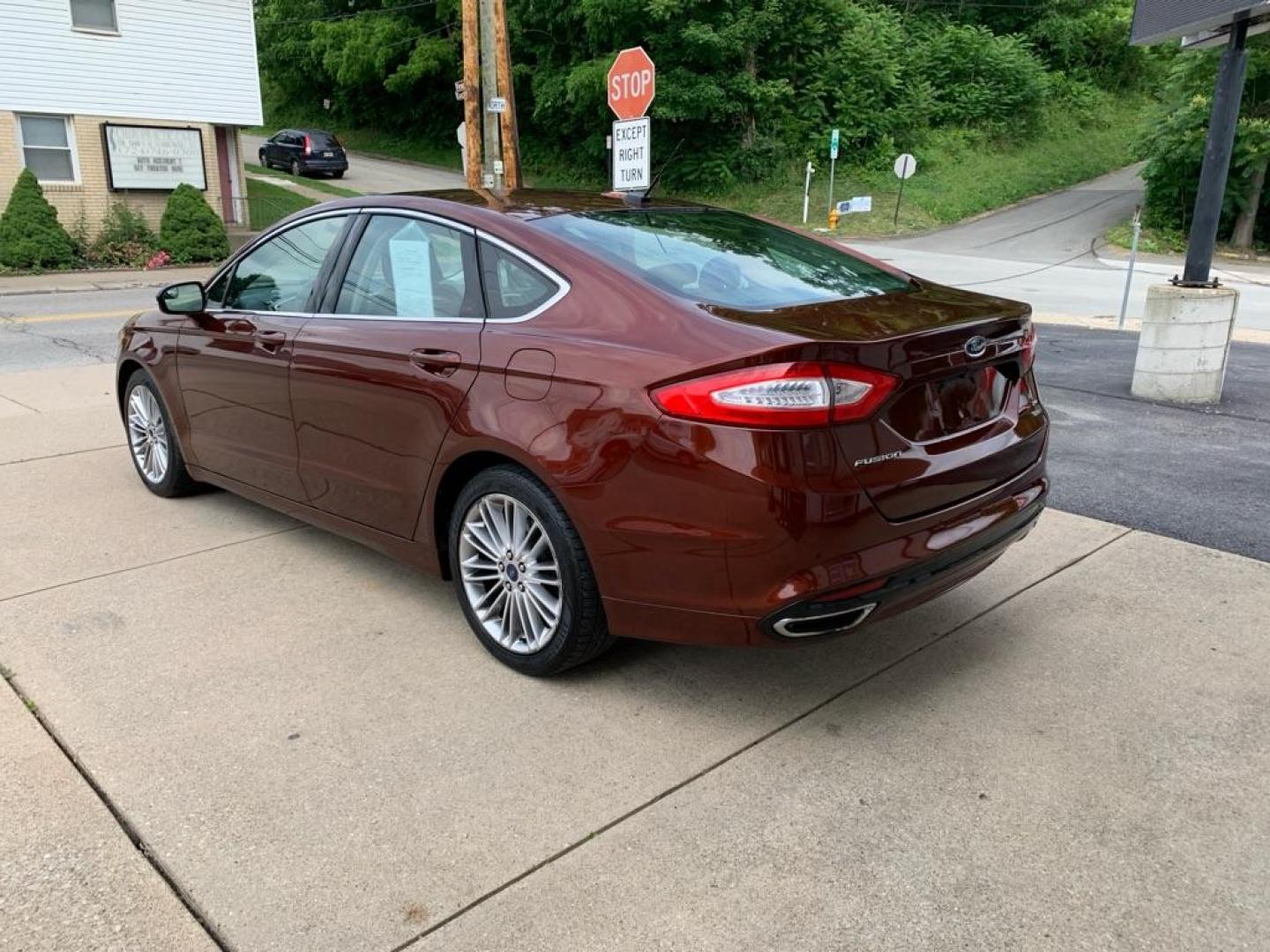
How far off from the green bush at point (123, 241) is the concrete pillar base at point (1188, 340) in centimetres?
1863

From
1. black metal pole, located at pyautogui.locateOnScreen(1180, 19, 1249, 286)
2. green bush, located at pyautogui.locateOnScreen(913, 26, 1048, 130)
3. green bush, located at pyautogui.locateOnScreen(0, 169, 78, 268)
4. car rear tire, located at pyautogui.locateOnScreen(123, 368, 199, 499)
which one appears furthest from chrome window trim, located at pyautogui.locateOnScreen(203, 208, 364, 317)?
green bush, located at pyautogui.locateOnScreen(913, 26, 1048, 130)

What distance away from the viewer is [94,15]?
Answer: 65.5ft

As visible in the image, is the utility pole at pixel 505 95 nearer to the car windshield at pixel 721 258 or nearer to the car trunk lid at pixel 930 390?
the car windshield at pixel 721 258

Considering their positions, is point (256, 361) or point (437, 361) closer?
point (437, 361)

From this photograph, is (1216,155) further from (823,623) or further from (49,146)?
(49,146)

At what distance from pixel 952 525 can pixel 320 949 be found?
211 centimetres

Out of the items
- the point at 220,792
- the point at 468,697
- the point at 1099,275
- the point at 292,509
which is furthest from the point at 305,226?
the point at 1099,275

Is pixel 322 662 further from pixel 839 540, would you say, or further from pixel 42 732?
pixel 839 540

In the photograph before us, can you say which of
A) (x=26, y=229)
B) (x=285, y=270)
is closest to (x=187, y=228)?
(x=26, y=229)

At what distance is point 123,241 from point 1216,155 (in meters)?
19.5

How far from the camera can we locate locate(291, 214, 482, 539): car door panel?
3.57 meters

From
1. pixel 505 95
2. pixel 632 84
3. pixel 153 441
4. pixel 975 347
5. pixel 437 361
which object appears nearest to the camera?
pixel 975 347

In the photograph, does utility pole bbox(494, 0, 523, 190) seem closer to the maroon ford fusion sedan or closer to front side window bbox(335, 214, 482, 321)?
front side window bbox(335, 214, 482, 321)

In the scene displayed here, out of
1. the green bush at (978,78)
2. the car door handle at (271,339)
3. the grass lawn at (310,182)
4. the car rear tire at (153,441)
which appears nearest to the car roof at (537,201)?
the car door handle at (271,339)
